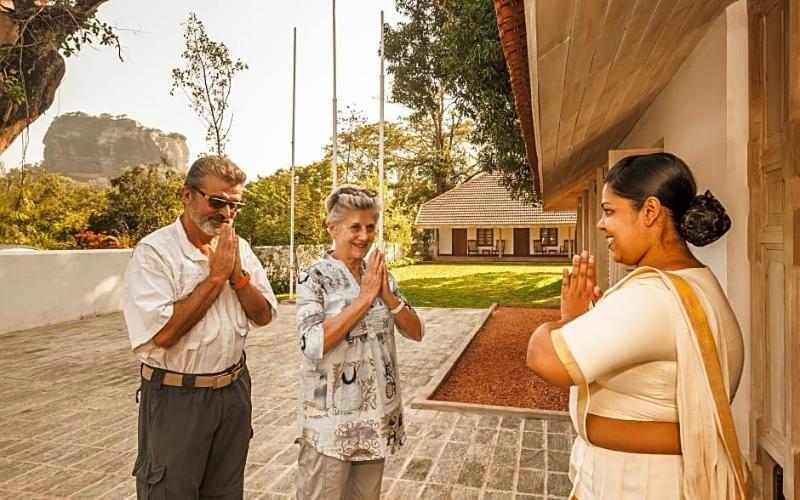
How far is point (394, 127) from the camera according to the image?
111 ft

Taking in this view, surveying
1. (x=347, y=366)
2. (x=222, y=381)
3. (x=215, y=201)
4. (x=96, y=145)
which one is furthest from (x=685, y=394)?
(x=96, y=145)

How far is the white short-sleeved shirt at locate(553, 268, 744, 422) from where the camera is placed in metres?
1.13

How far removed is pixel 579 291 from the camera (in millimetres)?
1444

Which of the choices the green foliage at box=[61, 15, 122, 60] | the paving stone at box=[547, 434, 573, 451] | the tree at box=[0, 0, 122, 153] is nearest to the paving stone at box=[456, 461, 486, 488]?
the paving stone at box=[547, 434, 573, 451]

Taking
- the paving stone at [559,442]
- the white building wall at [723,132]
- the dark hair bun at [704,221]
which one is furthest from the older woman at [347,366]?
the paving stone at [559,442]

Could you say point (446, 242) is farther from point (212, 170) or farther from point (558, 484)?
point (212, 170)

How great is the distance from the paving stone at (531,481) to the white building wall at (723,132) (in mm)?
1213

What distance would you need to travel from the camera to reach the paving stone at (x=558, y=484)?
3.28 m

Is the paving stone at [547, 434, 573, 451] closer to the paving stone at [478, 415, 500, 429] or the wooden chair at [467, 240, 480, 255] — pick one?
the paving stone at [478, 415, 500, 429]

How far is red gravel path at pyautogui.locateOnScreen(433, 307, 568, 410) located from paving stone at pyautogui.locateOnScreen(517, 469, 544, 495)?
1506mm

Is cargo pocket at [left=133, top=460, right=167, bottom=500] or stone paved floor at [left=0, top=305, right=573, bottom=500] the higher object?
cargo pocket at [left=133, top=460, right=167, bottom=500]

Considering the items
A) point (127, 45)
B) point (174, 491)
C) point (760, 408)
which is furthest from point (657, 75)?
point (127, 45)

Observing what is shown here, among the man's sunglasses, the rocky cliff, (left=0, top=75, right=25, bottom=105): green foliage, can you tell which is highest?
the rocky cliff

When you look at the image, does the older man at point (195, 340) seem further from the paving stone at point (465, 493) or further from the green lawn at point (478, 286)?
the green lawn at point (478, 286)
